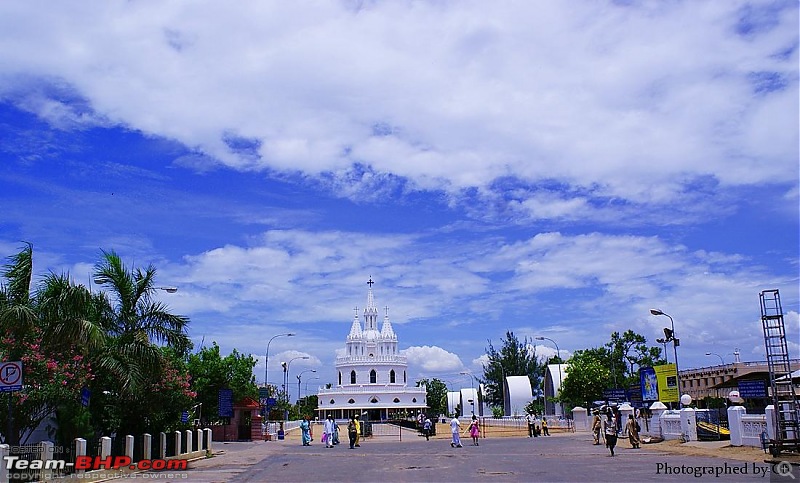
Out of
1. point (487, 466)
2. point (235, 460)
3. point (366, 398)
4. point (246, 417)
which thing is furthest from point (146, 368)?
point (366, 398)

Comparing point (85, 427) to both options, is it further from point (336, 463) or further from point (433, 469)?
point (433, 469)

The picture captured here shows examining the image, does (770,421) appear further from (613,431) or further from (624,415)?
(624,415)

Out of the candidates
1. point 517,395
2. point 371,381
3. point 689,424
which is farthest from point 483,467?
point 371,381

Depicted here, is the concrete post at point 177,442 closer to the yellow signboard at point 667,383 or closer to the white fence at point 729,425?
the white fence at point 729,425

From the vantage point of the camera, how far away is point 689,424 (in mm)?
32406

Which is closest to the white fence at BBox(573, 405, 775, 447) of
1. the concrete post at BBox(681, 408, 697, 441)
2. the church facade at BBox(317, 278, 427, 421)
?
the concrete post at BBox(681, 408, 697, 441)

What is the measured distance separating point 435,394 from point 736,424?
345 ft

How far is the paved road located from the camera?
19047 millimetres

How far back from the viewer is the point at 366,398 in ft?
387

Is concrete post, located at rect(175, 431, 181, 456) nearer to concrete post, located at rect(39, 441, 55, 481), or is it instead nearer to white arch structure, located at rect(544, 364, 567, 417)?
concrete post, located at rect(39, 441, 55, 481)

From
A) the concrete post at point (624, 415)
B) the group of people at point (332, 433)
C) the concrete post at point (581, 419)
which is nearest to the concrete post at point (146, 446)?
the group of people at point (332, 433)

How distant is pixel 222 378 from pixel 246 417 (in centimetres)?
480

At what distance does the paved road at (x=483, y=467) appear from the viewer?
19.0m

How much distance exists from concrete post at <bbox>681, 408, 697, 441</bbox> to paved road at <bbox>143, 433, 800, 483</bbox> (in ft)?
9.63
